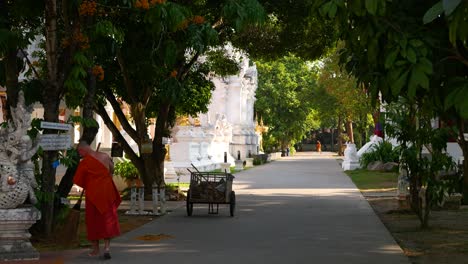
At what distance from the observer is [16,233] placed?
9328mm

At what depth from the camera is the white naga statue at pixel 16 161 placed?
9.27m

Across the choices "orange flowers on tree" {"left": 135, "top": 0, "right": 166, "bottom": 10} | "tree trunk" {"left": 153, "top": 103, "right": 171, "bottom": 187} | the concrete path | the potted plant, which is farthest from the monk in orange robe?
the potted plant

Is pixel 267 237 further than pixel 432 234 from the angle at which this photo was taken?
No

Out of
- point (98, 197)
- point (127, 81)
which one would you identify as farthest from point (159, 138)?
point (98, 197)

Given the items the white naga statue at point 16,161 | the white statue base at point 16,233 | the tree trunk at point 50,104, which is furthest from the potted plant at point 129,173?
the white statue base at point 16,233

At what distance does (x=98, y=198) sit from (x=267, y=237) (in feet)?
12.1

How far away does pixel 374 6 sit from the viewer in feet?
16.0

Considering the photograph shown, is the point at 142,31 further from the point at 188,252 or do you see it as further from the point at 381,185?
the point at 381,185

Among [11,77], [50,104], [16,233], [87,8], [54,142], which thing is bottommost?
[16,233]

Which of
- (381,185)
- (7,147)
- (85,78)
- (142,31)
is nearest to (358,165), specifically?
(381,185)

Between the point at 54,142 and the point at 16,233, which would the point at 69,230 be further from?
the point at 16,233

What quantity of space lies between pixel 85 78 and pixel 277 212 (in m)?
6.57

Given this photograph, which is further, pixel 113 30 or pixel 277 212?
pixel 277 212

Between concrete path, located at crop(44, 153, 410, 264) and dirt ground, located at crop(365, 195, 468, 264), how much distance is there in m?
0.26
